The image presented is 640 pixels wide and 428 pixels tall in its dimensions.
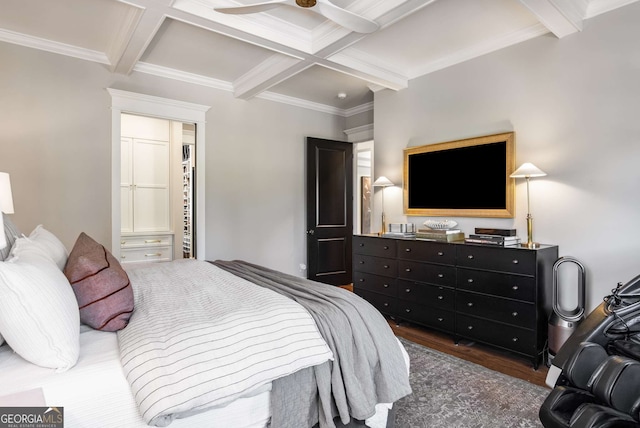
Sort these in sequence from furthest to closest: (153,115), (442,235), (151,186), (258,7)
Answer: (151,186)
(153,115)
(442,235)
(258,7)

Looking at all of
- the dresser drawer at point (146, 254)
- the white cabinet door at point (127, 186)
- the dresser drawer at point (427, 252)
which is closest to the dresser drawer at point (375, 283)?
the dresser drawer at point (427, 252)

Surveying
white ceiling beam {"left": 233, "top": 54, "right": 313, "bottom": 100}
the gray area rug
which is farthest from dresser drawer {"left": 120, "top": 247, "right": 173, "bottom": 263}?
the gray area rug

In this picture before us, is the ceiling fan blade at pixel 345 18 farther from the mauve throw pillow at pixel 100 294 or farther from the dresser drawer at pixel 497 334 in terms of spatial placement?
the dresser drawer at pixel 497 334

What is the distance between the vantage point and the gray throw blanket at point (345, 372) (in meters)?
1.53

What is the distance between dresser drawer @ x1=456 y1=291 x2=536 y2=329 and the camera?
273 cm

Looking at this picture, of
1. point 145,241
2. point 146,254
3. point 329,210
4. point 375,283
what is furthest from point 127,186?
point 375,283

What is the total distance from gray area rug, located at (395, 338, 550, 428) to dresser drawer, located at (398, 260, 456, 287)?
0.70 m

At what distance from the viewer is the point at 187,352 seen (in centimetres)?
130

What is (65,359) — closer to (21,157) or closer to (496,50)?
→ (21,157)

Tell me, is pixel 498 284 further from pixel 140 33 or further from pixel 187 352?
pixel 140 33

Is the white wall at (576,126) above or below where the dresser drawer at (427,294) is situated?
above

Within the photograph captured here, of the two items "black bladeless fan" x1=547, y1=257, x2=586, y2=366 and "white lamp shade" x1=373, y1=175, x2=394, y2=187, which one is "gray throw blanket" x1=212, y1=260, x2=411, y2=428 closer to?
"black bladeless fan" x1=547, y1=257, x2=586, y2=366

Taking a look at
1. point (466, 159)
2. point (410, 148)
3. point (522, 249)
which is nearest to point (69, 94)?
point (410, 148)

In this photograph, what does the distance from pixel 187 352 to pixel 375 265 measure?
9.02 feet
